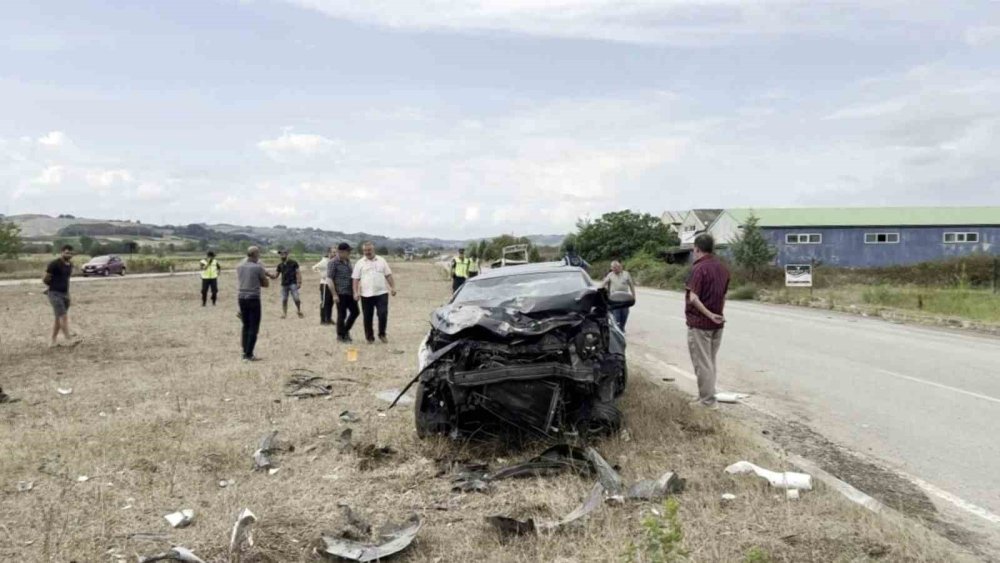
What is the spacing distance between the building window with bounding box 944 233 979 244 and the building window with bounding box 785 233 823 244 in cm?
876

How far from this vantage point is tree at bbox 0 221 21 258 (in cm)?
5597

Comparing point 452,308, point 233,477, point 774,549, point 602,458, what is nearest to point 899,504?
point 774,549

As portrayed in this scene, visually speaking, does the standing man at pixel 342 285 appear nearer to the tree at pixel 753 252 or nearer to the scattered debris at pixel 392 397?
the scattered debris at pixel 392 397

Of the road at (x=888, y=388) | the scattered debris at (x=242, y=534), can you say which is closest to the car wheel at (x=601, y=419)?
the road at (x=888, y=388)

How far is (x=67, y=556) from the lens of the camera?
393 centimetres

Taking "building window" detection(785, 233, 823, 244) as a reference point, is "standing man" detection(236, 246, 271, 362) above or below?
below

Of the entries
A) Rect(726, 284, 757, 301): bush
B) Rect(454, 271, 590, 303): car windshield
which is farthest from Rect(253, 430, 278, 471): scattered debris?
Rect(726, 284, 757, 301): bush

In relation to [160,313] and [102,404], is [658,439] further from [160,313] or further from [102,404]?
[160,313]

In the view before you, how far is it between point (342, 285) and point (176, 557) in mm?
9576

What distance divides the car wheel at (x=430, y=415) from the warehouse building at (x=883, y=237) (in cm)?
4857

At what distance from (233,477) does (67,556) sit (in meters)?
1.59

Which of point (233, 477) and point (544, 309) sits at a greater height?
point (544, 309)

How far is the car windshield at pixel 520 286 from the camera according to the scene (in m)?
7.27

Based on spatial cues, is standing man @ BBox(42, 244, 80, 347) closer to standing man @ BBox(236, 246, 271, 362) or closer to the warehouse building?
standing man @ BBox(236, 246, 271, 362)
